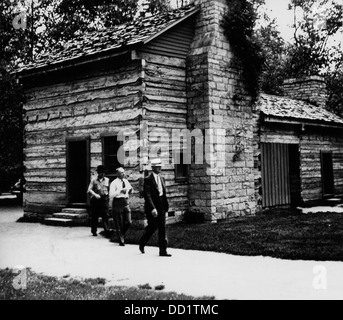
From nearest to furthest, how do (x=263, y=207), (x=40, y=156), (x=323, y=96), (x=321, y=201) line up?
(x=40, y=156) < (x=263, y=207) < (x=321, y=201) < (x=323, y=96)

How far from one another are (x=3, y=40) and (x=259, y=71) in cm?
1519

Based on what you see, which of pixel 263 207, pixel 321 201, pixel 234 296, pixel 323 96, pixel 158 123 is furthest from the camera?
pixel 323 96

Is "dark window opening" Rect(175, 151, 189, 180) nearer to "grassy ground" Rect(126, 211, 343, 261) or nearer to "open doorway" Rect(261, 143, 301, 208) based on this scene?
"grassy ground" Rect(126, 211, 343, 261)

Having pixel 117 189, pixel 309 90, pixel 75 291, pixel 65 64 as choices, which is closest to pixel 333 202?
pixel 309 90

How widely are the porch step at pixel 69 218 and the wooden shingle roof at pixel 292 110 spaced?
24.0ft

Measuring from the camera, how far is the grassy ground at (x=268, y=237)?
380 inches

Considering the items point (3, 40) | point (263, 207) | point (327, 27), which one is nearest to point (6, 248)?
point (263, 207)

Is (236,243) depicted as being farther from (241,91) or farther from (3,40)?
(3,40)

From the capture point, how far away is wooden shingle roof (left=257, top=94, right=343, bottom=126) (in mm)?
19141

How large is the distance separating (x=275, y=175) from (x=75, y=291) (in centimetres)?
1376

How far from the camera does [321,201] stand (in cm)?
2152

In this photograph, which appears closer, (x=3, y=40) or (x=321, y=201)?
(x=321, y=201)

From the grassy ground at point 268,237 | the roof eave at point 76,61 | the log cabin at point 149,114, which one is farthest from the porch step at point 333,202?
the roof eave at point 76,61

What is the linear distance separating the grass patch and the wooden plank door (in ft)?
39.7
